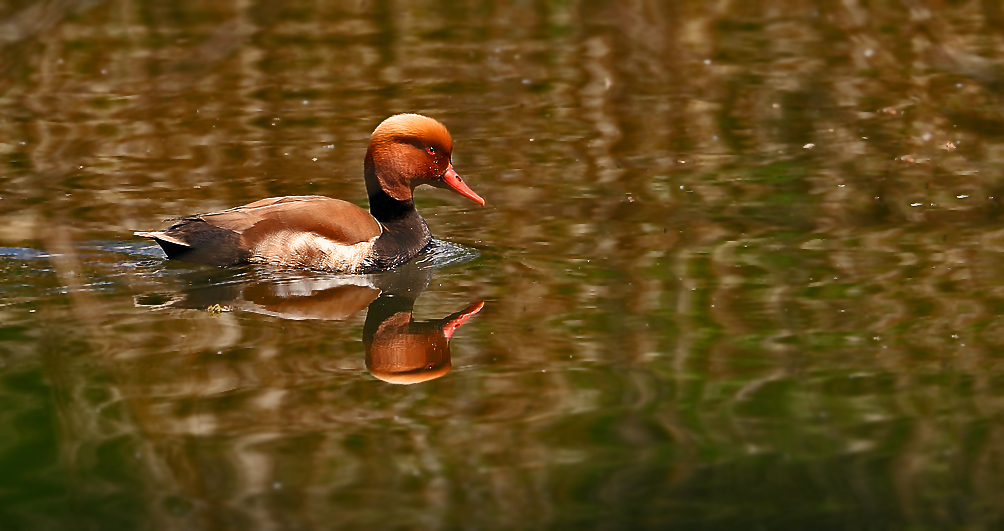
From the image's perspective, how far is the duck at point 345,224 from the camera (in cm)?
870

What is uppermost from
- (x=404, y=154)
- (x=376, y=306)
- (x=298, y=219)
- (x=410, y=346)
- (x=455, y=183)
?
(x=404, y=154)

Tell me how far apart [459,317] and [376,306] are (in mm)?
645

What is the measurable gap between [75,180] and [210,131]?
2.09m

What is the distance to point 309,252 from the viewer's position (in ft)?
29.1

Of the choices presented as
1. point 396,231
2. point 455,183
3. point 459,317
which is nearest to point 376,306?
point 459,317

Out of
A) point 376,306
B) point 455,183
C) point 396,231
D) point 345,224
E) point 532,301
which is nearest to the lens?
point 532,301

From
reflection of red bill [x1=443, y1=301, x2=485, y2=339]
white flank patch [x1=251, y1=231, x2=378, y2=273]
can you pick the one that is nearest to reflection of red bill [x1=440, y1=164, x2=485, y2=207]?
white flank patch [x1=251, y1=231, x2=378, y2=273]

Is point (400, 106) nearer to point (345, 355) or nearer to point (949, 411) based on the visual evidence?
point (345, 355)

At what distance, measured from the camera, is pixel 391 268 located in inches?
362

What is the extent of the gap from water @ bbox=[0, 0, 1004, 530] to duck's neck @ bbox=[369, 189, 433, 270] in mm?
144

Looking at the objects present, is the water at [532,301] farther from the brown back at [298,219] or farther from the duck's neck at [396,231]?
the brown back at [298,219]

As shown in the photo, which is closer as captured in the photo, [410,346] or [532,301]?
[410,346]

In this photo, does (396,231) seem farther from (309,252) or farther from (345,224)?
(309,252)

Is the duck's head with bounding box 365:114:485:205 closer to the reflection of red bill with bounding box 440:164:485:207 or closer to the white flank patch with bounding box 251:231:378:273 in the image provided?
the reflection of red bill with bounding box 440:164:485:207
